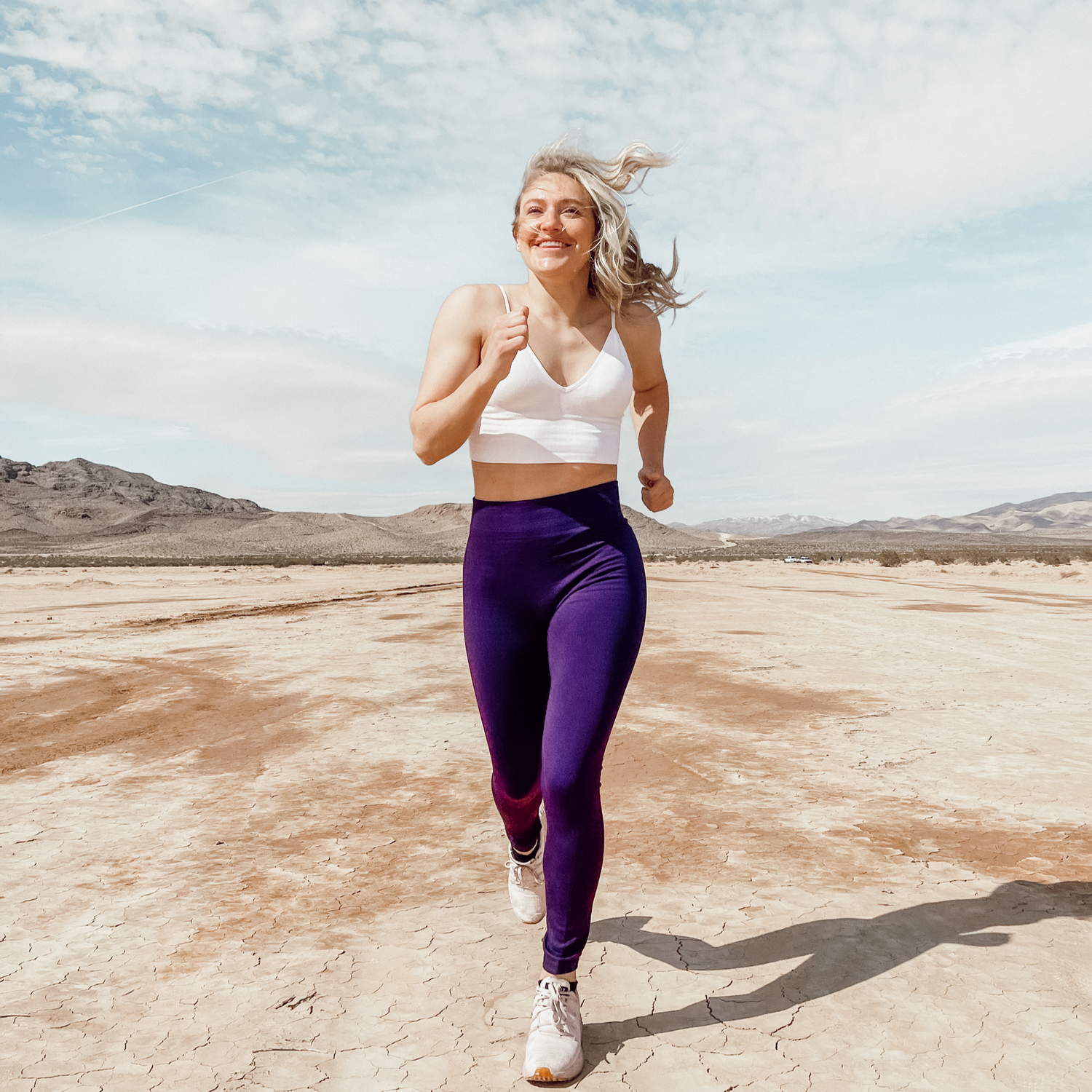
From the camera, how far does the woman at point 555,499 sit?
1.83m

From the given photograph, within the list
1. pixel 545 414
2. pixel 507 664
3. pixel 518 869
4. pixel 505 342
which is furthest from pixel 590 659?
pixel 518 869

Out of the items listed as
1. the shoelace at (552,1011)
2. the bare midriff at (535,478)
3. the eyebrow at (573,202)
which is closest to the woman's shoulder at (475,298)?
the eyebrow at (573,202)

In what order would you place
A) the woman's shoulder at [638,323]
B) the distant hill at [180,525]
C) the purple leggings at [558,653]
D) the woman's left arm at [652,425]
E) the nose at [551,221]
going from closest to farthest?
the purple leggings at [558,653] < the nose at [551,221] < the woman's shoulder at [638,323] < the woman's left arm at [652,425] < the distant hill at [180,525]

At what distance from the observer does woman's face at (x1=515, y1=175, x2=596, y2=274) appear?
2.06m

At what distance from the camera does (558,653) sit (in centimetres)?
192

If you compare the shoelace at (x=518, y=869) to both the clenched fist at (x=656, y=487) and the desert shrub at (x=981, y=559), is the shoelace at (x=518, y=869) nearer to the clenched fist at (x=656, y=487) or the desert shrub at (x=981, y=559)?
the clenched fist at (x=656, y=487)

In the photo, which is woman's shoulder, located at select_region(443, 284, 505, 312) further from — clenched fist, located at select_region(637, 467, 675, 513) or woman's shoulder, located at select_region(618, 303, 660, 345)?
clenched fist, located at select_region(637, 467, 675, 513)

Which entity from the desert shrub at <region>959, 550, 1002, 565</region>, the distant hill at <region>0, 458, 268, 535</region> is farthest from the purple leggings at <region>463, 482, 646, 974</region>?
the distant hill at <region>0, 458, 268, 535</region>

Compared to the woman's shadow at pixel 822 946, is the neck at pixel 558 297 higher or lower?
higher

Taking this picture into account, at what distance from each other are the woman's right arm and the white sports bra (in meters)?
0.08

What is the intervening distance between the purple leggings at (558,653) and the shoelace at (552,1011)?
0.05 metres

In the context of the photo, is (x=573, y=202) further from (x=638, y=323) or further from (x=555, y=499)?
(x=555, y=499)

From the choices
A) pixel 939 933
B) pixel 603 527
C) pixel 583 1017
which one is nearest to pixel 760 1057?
pixel 583 1017

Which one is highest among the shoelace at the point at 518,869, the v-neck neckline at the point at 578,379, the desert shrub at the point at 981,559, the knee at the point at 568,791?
the v-neck neckline at the point at 578,379
